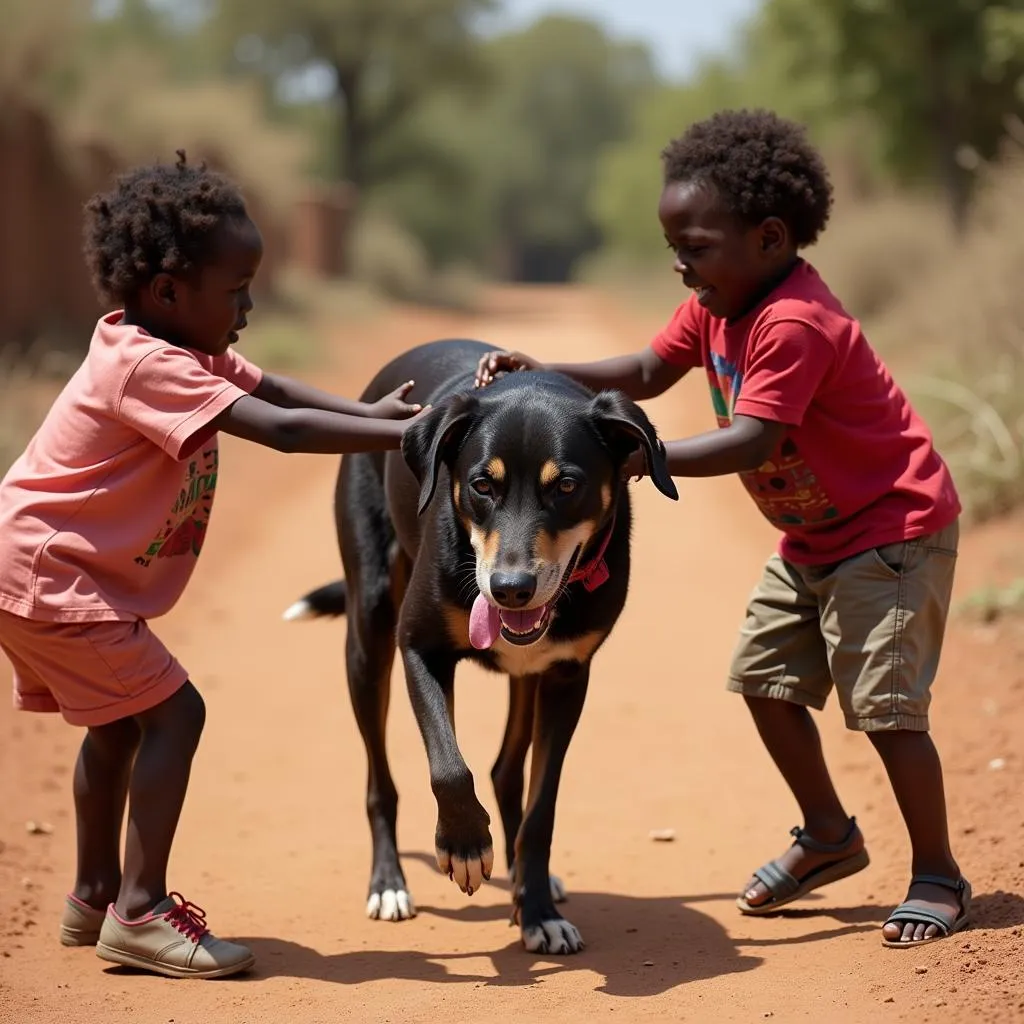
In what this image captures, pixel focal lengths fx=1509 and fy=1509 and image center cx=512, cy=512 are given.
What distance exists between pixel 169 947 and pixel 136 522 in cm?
114

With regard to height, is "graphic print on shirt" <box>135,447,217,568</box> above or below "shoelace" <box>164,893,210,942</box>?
above

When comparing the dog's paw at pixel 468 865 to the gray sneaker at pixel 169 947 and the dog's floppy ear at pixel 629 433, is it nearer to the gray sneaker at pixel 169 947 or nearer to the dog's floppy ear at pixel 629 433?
the gray sneaker at pixel 169 947

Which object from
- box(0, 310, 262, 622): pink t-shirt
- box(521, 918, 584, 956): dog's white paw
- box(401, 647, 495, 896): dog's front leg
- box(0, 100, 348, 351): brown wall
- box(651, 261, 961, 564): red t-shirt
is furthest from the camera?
box(0, 100, 348, 351): brown wall

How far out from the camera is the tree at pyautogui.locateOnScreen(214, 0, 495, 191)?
140 ft

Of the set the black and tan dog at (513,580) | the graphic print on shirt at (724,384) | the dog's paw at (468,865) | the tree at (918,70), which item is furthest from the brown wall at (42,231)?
the dog's paw at (468,865)

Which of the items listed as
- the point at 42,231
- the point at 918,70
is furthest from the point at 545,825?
the point at 918,70

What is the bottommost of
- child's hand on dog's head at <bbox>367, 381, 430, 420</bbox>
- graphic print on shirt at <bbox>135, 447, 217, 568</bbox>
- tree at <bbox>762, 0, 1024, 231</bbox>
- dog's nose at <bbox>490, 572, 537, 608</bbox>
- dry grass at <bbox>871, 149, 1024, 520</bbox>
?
dog's nose at <bbox>490, 572, 537, 608</bbox>

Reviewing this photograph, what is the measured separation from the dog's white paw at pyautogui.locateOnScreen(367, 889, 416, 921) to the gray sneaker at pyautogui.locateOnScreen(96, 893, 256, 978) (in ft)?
2.13

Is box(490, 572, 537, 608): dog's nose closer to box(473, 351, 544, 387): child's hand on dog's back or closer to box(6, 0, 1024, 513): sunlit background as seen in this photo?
box(473, 351, 544, 387): child's hand on dog's back

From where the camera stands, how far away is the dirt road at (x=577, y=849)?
3756mm

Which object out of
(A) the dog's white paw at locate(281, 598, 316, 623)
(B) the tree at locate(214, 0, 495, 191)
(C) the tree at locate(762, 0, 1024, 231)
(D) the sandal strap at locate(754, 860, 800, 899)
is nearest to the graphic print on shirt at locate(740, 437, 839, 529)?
(D) the sandal strap at locate(754, 860, 800, 899)

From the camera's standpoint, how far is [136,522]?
13.4ft

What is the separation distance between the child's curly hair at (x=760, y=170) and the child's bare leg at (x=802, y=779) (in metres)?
1.40

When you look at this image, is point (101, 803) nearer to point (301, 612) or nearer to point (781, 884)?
point (301, 612)
